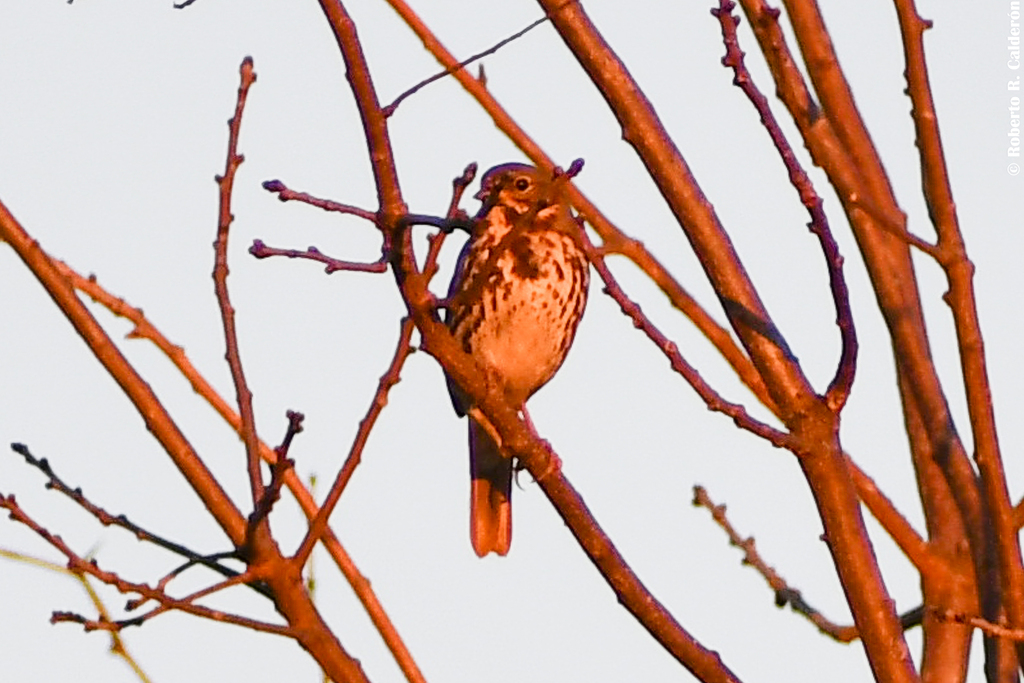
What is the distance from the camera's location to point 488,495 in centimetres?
707

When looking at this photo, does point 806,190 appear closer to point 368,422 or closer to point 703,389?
point 703,389

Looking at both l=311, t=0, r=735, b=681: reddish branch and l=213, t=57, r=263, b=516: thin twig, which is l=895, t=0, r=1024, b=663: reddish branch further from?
l=213, t=57, r=263, b=516: thin twig

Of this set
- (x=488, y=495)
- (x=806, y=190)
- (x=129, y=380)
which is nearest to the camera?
(x=806, y=190)

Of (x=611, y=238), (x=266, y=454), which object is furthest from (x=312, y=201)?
(x=611, y=238)

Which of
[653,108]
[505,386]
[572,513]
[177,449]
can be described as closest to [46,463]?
[177,449]

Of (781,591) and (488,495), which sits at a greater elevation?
(488,495)

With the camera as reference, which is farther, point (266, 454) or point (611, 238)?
point (611, 238)

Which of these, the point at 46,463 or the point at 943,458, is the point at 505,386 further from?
the point at 46,463

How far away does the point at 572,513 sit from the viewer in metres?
3.69

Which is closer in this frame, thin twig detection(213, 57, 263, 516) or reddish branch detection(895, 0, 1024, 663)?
reddish branch detection(895, 0, 1024, 663)

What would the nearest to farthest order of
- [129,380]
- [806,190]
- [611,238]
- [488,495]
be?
1. [806,190]
2. [129,380]
3. [611,238]
4. [488,495]

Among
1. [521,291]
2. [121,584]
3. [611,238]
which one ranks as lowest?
[121,584]

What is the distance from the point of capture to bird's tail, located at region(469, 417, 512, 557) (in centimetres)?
696

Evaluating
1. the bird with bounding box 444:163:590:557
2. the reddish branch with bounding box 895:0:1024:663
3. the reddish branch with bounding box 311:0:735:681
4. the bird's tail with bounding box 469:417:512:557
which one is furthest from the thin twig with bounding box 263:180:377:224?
the bird's tail with bounding box 469:417:512:557
